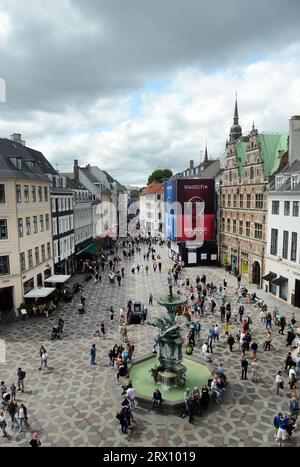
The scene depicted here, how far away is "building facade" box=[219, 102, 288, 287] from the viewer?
39.7 meters

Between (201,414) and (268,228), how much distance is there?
25.8 metres

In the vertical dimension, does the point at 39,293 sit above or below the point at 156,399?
above

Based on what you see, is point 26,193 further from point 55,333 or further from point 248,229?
point 248,229

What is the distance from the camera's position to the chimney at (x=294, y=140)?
36219 millimetres

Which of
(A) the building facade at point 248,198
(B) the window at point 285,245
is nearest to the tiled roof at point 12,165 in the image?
(A) the building facade at point 248,198

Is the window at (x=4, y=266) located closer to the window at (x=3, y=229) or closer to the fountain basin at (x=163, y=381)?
the window at (x=3, y=229)

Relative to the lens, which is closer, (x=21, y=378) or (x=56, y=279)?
(x=21, y=378)

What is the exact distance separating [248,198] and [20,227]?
27.6 meters

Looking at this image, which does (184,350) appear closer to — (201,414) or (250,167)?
(201,414)

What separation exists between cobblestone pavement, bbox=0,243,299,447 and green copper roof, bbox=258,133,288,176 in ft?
60.6

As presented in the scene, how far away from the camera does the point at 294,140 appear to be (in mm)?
36562

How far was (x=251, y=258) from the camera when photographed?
140ft

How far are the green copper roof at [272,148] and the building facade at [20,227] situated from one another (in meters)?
25.1

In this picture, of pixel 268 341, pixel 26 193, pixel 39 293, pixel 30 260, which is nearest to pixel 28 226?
pixel 26 193
